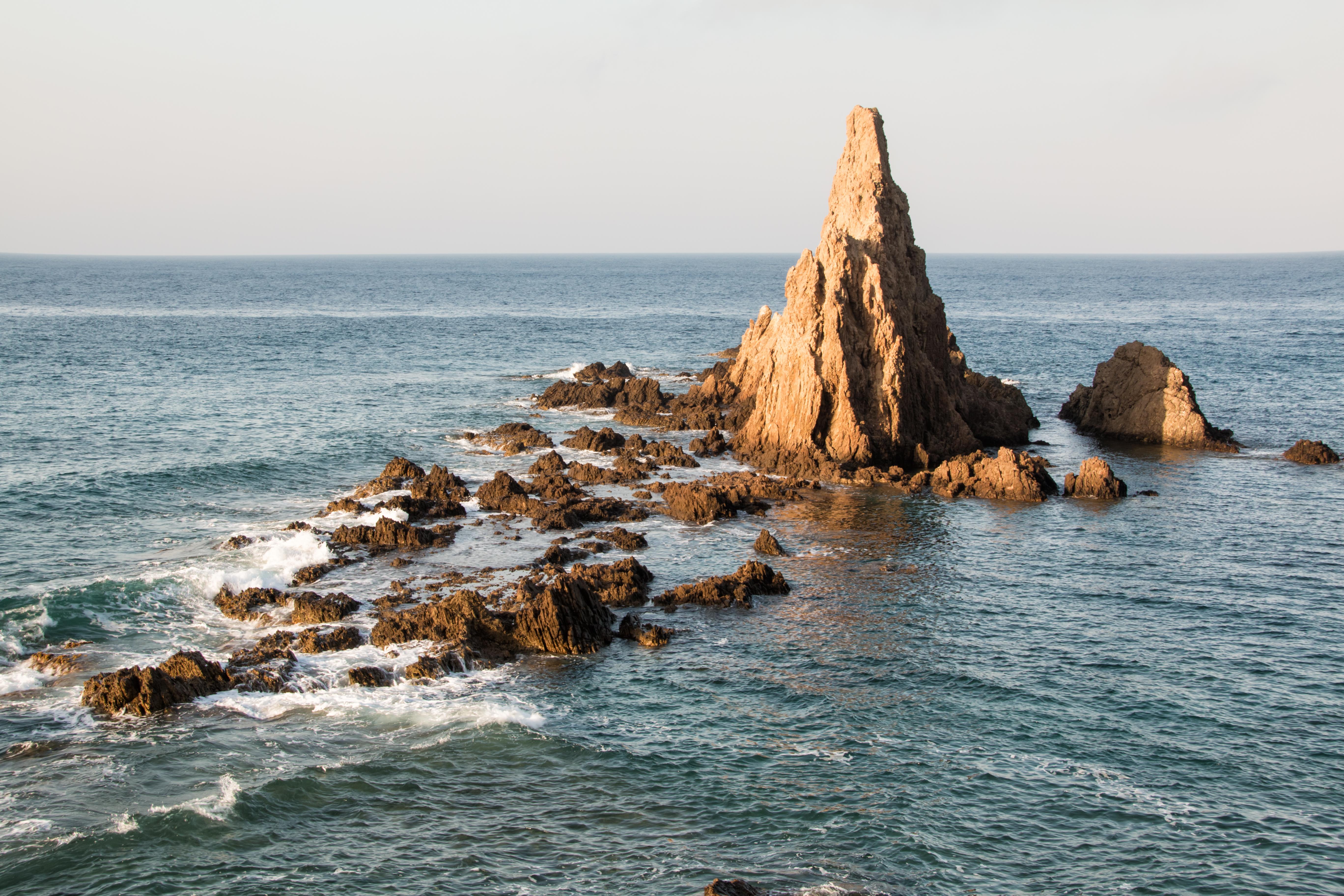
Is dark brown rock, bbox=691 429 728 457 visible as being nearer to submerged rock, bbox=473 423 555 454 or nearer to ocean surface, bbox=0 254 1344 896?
ocean surface, bbox=0 254 1344 896

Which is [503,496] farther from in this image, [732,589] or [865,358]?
[865,358]

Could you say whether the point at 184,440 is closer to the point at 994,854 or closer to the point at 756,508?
the point at 756,508

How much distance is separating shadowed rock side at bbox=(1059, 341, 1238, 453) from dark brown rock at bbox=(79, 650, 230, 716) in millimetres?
54576

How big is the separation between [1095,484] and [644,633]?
27768 millimetres

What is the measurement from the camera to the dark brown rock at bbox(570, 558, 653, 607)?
1358 inches

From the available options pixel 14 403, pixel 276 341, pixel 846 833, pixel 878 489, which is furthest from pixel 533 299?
pixel 846 833

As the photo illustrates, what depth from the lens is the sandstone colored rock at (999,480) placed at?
48.2 meters

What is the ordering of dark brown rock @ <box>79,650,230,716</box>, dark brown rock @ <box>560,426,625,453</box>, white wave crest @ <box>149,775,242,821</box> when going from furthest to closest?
dark brown rock @ <box>560,426,625,453</box> < dark brown rock @ <box>79,650,230,716</box> < white wave crest @ <box>149,775,242,821</box>

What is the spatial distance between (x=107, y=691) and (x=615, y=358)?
76113 millimetres

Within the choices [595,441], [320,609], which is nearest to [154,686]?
[320,609]

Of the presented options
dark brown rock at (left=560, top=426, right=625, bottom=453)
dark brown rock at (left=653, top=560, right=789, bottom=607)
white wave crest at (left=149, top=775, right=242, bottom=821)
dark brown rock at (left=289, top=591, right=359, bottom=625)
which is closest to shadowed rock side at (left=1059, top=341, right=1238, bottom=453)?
dark brown rock at (left=560, top=426, right=625, bottom=453)

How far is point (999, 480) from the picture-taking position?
48906 mm

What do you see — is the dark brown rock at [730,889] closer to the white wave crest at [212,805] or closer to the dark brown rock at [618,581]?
the white wave crest at [212,805]

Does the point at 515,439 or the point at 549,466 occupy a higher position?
the point at 515,439
